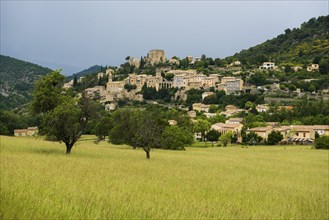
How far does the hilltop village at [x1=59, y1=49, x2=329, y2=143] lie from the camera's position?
369 ft

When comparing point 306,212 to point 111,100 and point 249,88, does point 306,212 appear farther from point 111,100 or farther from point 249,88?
point 111,100

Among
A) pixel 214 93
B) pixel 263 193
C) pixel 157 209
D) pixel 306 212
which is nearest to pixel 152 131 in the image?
pixel 263 193

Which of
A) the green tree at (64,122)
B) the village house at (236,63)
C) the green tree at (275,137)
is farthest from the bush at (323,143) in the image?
the village house at (236,63)

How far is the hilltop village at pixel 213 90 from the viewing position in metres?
112

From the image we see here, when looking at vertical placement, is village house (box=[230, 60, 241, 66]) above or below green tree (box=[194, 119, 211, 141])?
above

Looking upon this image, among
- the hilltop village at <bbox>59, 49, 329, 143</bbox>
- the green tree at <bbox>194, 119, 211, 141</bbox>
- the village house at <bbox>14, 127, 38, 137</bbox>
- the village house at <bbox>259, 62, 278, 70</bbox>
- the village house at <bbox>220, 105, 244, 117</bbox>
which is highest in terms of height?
the village house at <bbox>259, 62, 278, 70</bbox>

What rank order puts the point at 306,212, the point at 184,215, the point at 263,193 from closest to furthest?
the point at 184,215 → the point at 306,212 → the point at 263,193

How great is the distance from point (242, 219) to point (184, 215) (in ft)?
5.62

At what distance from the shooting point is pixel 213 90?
505 ft

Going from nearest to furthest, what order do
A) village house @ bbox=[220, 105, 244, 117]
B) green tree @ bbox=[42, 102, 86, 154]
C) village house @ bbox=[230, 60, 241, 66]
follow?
1. green tree @ bbox=[42, 102, 86, 154]
2. village house @ bbox=[220, 105, 244, 117]
3. village house @ bbox=[230, 60, 241, 66]

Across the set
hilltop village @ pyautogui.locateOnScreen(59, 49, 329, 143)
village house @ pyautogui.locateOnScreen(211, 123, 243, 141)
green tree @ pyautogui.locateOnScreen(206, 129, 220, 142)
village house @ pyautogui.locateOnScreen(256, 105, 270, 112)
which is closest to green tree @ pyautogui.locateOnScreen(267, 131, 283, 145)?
hilltop village @ pyautogui.locateOnScreen(59, 49, 329, 143)

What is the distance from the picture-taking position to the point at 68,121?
27516 millimetres

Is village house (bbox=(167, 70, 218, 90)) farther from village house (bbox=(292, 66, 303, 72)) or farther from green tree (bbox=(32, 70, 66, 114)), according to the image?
green tree (bbox=(32, 70, 66, 114))

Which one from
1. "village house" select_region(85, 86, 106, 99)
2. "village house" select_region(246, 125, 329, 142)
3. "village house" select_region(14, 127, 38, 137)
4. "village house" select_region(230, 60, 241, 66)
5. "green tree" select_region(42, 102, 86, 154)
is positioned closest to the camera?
"green tree" select_region(42, 102, 86, 154)
